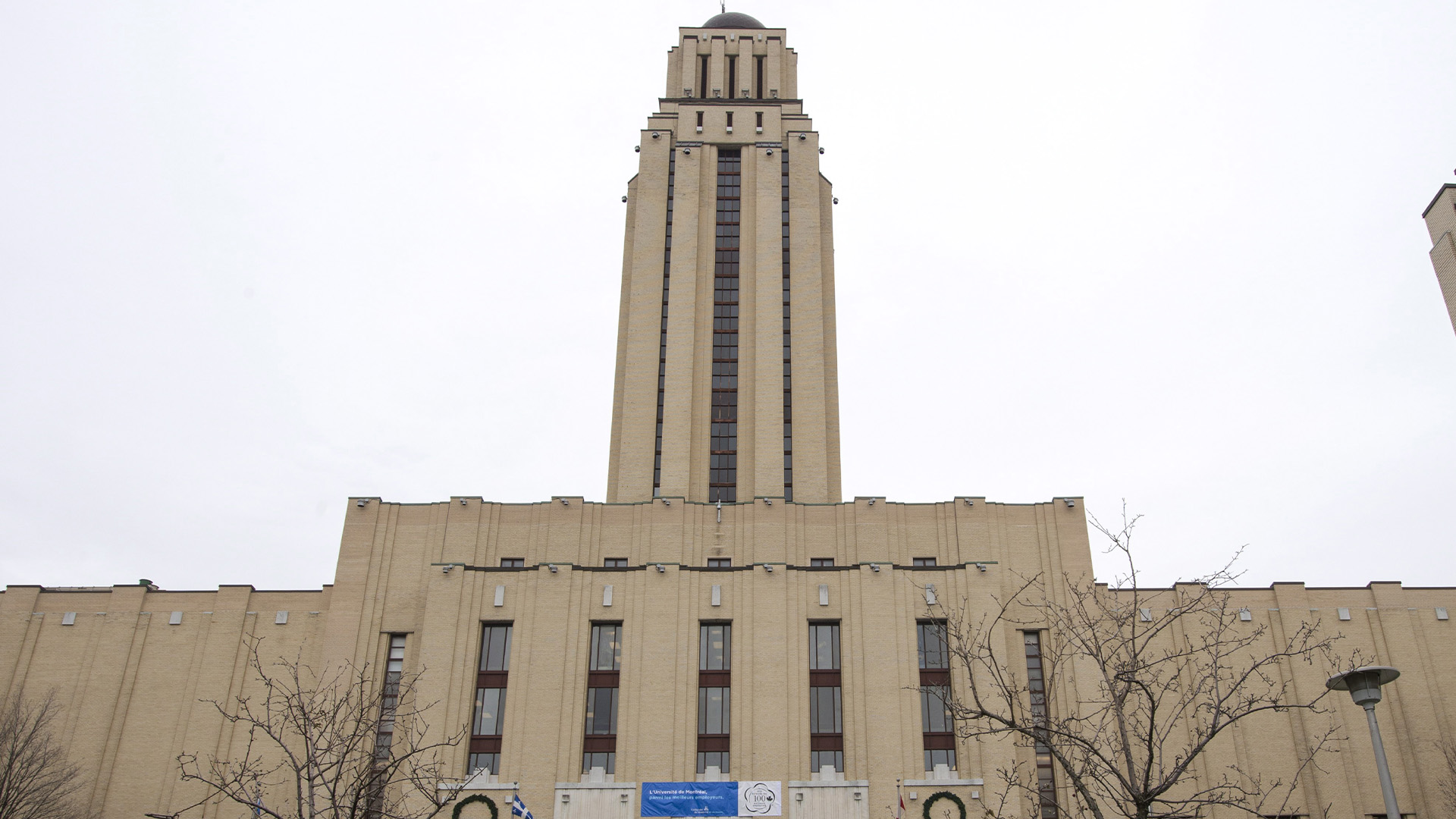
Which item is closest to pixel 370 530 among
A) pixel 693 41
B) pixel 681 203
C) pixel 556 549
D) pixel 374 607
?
pixel 374 607

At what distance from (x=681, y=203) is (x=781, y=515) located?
23.6m

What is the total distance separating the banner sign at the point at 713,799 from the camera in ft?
139

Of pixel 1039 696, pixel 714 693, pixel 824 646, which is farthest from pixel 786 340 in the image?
pixel 1039 696

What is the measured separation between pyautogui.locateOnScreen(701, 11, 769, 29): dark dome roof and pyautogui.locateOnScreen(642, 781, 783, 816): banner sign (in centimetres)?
5548

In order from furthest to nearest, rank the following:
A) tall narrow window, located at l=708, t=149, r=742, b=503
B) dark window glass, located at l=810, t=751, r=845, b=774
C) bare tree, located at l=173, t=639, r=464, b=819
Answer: tall narrow window, located at l=708, t=149, r=742, b=503 → dark window glass, located at l=810, t=751, r=845, b=774 → bare tree, located at l=173, t=639, r=464, b=819

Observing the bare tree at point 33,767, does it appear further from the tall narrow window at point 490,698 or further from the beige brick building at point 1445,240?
the beige brick building at point 1445,240

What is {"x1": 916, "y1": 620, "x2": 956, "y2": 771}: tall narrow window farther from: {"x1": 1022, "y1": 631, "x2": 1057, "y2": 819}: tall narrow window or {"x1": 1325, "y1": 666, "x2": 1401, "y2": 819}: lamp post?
{"x1": 1325, "y1": 666, "x2": 1401, "y2": 819}: lamp post

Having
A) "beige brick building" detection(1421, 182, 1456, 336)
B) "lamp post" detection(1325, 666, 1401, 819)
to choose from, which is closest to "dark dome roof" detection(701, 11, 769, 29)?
"beige brick building" detection(1421, 182, 1456, 336)

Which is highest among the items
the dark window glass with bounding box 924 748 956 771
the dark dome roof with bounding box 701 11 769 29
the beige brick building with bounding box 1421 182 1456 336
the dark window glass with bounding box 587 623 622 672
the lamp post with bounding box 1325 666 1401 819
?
the dark dome roof with bounding box 701 11 769 29

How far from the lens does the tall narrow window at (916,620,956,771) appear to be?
44125 millimetres

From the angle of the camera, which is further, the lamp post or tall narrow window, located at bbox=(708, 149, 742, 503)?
tall narrow window, located at bbox=(708, 149, 742, 503)

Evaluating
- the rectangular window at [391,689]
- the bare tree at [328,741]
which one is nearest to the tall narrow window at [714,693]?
the bare tree at [328,741]

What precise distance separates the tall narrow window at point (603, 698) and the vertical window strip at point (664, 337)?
12.6 m

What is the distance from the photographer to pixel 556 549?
51781 mm
